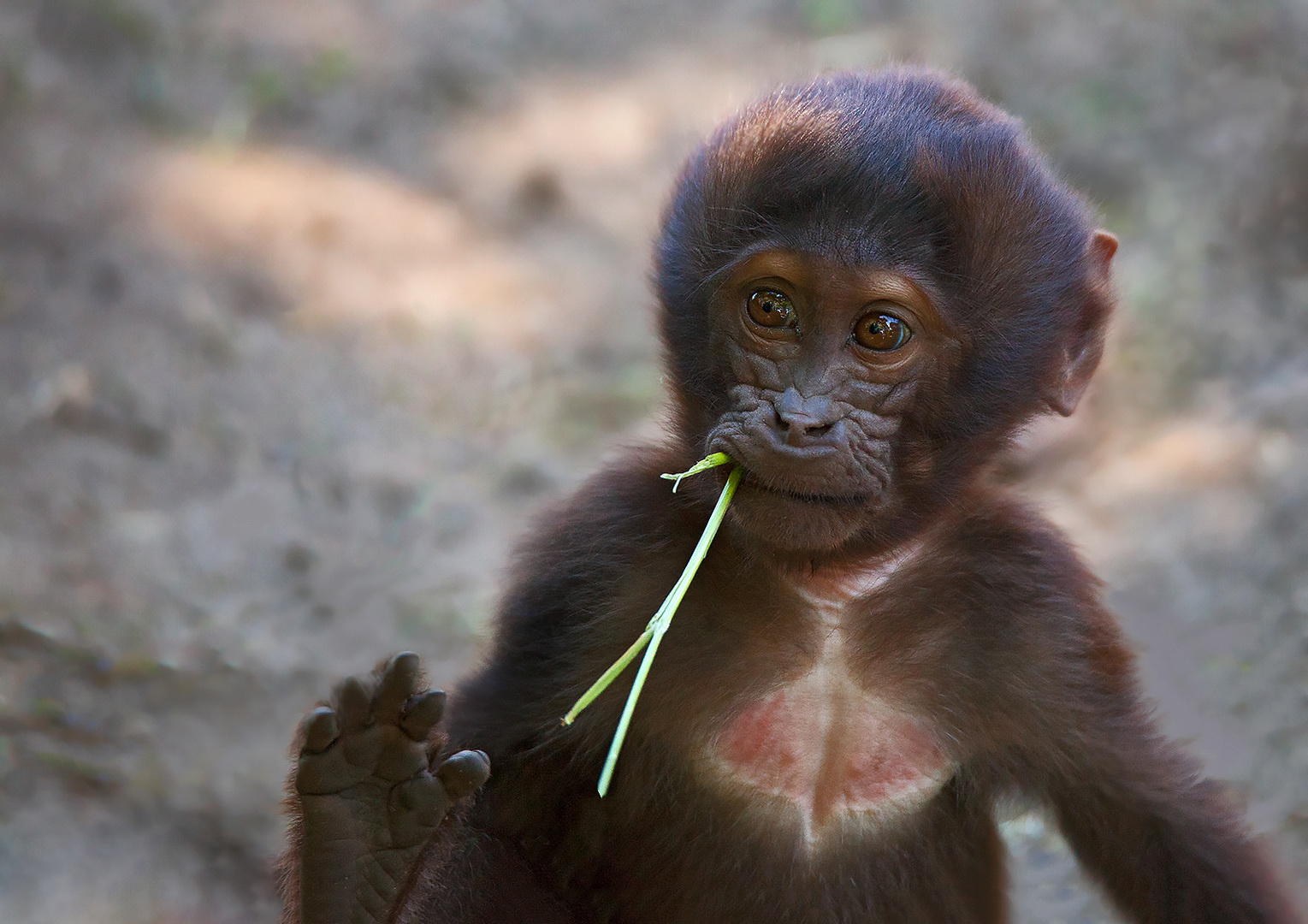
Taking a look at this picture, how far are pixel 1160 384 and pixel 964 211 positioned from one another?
4502mm

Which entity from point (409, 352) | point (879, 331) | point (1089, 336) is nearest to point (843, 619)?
point (879, 331)

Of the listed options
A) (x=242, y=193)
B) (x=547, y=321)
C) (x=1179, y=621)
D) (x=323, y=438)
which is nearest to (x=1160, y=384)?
(x=1179, y=621)

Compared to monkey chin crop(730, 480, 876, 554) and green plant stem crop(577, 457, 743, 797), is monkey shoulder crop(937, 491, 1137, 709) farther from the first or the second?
green plant stem crop(577, 457, 743, 797)

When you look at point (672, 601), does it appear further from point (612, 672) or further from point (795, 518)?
point (795, 518)

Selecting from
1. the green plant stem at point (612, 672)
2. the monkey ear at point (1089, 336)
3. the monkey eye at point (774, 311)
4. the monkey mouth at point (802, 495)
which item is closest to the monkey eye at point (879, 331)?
the monkey eye at point (774, 311)

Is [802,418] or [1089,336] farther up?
[1089,336]

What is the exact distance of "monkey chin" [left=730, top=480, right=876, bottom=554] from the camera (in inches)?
129

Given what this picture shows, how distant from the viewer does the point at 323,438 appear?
7238 mm

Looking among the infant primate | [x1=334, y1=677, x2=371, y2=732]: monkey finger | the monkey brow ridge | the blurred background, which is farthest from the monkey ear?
the blurred background

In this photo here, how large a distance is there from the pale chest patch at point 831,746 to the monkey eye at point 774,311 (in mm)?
736

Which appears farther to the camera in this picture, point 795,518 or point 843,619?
point 843,619

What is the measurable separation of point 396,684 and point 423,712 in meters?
0.09

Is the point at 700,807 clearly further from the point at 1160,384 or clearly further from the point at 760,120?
the point at 1160,384

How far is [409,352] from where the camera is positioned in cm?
787
